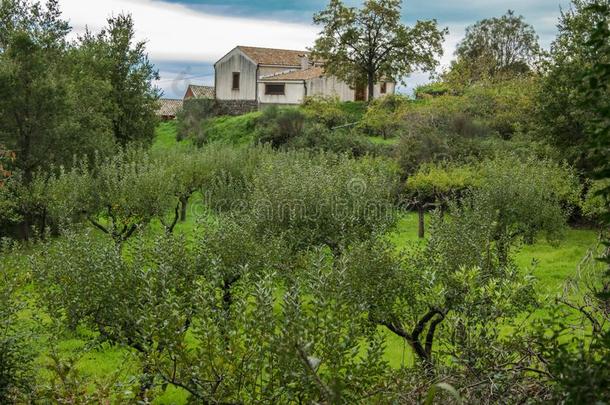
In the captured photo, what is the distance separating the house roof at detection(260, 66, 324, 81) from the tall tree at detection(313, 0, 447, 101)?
2.52m

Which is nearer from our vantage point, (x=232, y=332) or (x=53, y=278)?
(x=232, y=332)

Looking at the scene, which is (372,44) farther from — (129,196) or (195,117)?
(129,196)

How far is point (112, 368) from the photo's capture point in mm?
16328

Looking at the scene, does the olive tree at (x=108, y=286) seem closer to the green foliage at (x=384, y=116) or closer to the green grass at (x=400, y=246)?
the green grass at (x=400, y=246)

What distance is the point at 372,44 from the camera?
199 ft

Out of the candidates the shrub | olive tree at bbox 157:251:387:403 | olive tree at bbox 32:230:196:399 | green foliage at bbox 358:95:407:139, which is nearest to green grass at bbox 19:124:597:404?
olive tree at bbox 32:230:196:399

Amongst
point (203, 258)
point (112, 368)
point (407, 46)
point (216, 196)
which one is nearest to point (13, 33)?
point (216, 196)

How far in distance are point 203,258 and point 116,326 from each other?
101 inches

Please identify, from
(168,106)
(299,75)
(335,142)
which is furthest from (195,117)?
(335,142)

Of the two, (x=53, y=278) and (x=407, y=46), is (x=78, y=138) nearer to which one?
(x=53, y=278)

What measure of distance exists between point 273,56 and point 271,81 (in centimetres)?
514

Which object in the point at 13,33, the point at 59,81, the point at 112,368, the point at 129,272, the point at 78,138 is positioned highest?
the point at 13,33

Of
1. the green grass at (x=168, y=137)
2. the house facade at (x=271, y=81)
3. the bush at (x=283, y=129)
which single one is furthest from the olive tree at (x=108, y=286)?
the house facade at (x=271, y=81)

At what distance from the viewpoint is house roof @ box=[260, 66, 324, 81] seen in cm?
6349
